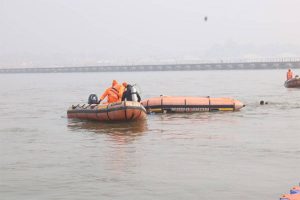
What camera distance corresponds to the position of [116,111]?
90.6 ft

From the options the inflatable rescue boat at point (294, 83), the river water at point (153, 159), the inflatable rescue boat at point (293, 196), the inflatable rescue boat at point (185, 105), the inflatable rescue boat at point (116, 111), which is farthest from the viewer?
the inflatable rescue boat at point (294, 83)

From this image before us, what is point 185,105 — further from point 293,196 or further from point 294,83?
point 294,83

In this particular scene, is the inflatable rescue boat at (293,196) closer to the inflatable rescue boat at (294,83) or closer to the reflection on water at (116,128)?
the reflection on water at (116,128)

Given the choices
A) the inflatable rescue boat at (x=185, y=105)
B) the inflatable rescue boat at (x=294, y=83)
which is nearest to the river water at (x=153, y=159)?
the inflatable rescue boat at (x=185, y=105)

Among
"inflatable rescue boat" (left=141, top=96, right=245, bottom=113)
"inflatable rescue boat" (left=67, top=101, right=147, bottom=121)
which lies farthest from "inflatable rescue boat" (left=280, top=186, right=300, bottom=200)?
"inflatable rescue boat" (left=141, top=96, right=245, bottom=113)

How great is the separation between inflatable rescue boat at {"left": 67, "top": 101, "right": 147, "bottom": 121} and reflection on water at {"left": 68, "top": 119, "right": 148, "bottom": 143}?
30 centimetres

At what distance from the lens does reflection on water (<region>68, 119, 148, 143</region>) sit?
2460cm

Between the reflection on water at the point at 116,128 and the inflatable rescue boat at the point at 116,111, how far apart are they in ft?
0.99

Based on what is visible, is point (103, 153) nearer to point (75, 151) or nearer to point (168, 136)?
point (75, 151)

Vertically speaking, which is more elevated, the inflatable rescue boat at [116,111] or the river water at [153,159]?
the inflatable rescue boat at [116,111]

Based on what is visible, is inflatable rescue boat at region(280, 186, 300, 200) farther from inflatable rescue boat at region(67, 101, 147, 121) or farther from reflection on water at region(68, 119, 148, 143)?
inflatable rescue boat at region(67, 101, 147, 121)

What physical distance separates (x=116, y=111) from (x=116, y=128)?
0.87 metres

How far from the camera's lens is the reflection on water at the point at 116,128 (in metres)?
24.6

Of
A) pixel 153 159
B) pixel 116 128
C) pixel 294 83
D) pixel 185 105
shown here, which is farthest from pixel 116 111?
pixel 294 83
